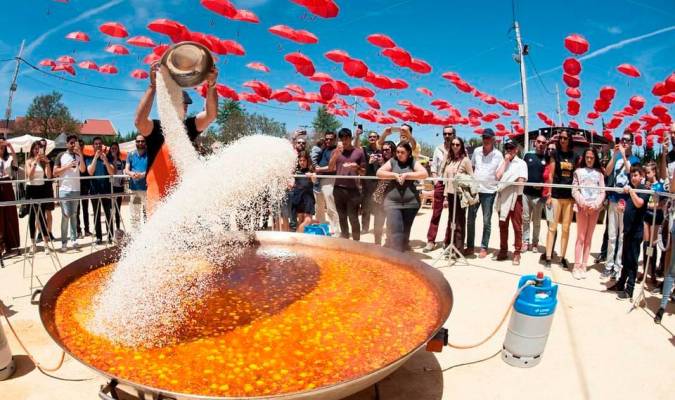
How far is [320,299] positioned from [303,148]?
4427mm

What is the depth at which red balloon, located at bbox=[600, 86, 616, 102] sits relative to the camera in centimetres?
1806

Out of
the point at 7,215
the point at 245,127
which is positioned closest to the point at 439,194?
the point at 7,215

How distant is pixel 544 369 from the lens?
3.04 metres

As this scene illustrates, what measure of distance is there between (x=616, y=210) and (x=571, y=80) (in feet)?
39.8

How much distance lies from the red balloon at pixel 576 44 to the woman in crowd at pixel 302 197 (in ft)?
32.5

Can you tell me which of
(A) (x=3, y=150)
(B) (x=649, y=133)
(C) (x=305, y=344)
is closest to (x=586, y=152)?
(C) (x=305, y=344)

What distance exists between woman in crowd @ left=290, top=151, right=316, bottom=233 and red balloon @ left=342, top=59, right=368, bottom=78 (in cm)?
852

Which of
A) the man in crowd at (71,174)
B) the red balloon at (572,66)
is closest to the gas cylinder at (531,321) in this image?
the man in crowd at (71,174)

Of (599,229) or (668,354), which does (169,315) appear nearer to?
(668,354)

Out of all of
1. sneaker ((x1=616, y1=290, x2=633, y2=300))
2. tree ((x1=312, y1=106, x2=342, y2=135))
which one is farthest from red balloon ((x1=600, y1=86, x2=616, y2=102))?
tree ((x1=312, y1=106, x2=342, y2=135))

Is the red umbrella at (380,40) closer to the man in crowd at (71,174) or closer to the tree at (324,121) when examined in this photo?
the man in crowd at (71,174)

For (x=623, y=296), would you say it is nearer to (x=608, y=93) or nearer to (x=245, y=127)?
(x=608, y=93)

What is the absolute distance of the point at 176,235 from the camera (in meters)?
2.70

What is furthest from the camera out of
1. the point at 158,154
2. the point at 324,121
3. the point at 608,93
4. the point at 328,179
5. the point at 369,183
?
the point at 324,121
